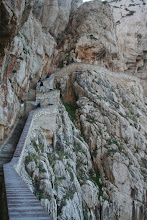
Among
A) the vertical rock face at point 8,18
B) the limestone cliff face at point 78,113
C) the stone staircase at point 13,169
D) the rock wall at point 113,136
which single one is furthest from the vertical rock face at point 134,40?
the vertical rock face at point 8,18

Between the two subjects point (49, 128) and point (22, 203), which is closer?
point (22, 203)

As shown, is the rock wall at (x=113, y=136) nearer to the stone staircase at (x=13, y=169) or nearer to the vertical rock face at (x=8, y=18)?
the stone staircase at (x=13, y=169)

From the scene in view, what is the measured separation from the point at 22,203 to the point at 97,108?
14.6 meters

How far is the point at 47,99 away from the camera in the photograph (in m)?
14.2

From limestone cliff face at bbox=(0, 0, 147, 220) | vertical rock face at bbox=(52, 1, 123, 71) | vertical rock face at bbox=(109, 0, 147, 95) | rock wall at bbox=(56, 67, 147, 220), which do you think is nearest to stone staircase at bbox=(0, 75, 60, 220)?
limestone cliff face at bbox=(0, 0, 147, 220)

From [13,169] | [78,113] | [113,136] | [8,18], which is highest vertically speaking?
[8,18]

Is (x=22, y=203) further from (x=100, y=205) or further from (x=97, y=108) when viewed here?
(x=97, y=108)

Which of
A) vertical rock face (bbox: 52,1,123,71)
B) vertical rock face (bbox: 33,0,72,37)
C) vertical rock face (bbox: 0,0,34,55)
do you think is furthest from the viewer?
vertical rock face (bbox: 52,1,123,71)

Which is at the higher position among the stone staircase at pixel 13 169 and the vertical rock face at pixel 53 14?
the vertical rock face at pixel 53 14

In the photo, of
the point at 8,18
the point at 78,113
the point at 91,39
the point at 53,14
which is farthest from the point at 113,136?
the point at 53,14

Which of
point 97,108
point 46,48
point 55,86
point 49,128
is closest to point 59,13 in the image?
point 46,48

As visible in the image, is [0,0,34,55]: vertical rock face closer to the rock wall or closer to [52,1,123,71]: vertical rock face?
the rock wall

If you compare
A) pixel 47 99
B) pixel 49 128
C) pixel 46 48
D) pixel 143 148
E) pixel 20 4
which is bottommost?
pixel 143 148

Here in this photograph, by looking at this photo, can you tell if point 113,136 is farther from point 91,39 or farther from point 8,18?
point 91,39
